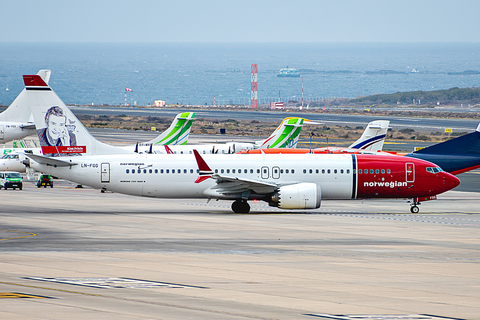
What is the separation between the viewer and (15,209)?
163ft

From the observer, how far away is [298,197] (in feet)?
154

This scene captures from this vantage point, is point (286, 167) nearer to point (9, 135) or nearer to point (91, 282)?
point (91, 282)

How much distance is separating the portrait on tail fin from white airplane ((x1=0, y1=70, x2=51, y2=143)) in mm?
40257

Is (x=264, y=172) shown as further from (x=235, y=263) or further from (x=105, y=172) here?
(x=235, y=263)

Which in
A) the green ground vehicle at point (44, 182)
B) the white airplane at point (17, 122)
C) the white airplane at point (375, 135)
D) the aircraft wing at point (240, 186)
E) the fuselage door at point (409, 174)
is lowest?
the green ground vehicle at point (44, 182)

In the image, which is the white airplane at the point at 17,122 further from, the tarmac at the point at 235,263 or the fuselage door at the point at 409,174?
the fuselage door at the point at 409,174

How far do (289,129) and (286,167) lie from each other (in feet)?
82.4

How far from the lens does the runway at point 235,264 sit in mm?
20922

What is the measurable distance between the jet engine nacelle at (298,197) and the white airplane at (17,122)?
4854 cm

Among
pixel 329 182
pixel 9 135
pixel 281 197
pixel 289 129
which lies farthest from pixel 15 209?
pixel 9 135

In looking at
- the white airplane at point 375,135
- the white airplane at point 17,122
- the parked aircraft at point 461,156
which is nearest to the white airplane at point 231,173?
the parked aircraft at point 461,156

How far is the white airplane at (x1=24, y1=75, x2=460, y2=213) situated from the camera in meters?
47.8

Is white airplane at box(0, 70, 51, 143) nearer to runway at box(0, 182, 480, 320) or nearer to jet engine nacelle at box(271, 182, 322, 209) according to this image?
runway at box(0, 182, 480, 320)

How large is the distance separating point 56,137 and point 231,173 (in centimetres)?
1185
